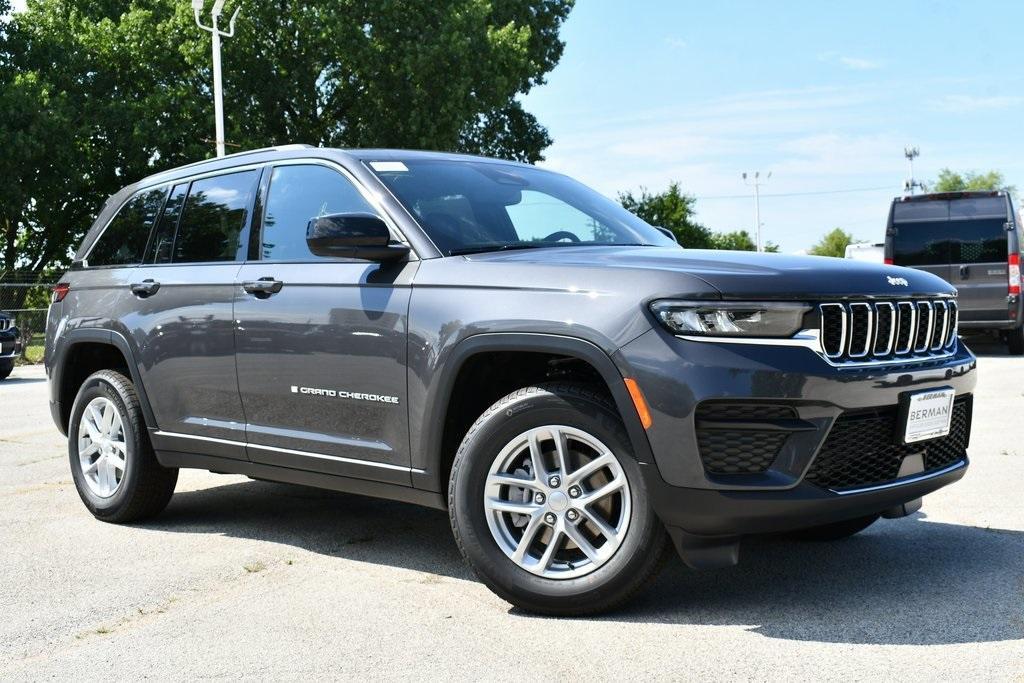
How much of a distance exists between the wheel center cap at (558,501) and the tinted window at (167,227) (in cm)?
271

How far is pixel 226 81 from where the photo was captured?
110ft

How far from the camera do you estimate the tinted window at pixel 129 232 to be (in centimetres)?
600

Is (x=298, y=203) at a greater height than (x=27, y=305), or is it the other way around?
(x=298, y=203)

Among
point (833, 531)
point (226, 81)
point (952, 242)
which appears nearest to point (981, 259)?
point (952, 242)

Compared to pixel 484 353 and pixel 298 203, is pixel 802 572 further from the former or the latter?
pixel 298 203

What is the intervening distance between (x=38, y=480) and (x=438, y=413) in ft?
13.0

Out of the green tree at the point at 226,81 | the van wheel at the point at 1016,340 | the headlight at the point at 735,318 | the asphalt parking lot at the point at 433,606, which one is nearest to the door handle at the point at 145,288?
the asphalt parking lot at the point at 433,606

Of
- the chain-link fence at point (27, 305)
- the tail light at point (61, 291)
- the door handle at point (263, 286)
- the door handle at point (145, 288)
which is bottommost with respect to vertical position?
the chain-link fence at point (27, 305)

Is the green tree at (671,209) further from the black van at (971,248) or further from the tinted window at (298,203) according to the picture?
the tinted window at (298,203)

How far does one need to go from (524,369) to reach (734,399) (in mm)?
981

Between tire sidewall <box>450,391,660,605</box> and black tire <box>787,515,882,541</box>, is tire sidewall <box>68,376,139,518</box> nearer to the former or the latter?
tire sidewall <box>450,391,660,605</box>

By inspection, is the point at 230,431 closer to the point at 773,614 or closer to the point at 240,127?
the point at 773,614

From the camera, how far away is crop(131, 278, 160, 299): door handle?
18.4 feet

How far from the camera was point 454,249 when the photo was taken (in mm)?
4492
